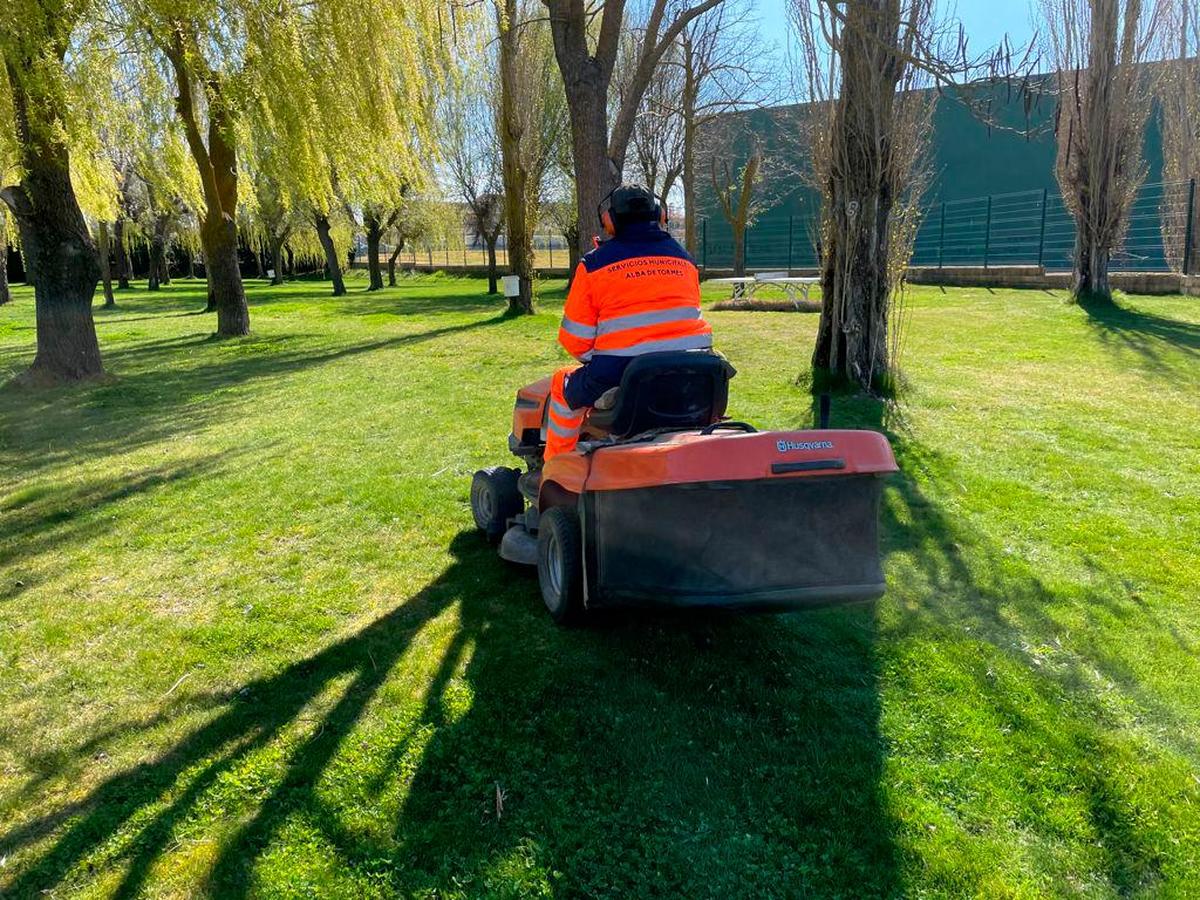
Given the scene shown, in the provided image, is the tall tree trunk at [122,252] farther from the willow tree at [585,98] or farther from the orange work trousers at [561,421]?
the orange work trousers at [561,421]

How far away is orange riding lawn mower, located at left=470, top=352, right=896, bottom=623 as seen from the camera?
9.52ft

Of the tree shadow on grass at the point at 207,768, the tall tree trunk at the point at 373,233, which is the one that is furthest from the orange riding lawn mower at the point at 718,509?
the tall tree trunk at the point at 373,233

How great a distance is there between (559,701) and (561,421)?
121cm

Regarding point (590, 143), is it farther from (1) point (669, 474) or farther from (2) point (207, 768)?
(2) point (207, 768)

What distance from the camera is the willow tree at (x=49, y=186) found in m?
7.07

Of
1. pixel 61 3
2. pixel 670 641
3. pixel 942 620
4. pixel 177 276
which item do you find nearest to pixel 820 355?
pixel 942 620

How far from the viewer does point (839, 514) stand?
10.1 feet

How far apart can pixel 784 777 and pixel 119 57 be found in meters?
9.24

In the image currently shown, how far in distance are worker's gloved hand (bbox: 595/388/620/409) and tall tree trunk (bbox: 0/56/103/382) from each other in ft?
24.4

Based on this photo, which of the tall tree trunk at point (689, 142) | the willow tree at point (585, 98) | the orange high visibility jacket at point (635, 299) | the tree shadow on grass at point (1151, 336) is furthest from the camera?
the tall tree trunk at point (689, 142)

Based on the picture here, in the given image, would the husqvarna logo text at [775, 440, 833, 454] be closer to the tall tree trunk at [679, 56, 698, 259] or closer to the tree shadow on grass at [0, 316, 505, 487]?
the tree shadow on grass at [0, 316, 505, 487]

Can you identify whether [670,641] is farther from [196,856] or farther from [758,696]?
[196,856]

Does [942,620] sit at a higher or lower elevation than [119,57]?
lower

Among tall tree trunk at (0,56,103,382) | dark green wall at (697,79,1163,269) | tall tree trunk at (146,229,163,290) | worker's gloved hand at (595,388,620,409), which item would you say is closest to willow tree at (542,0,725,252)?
worker's gloved hand at (595,388,620,409)
